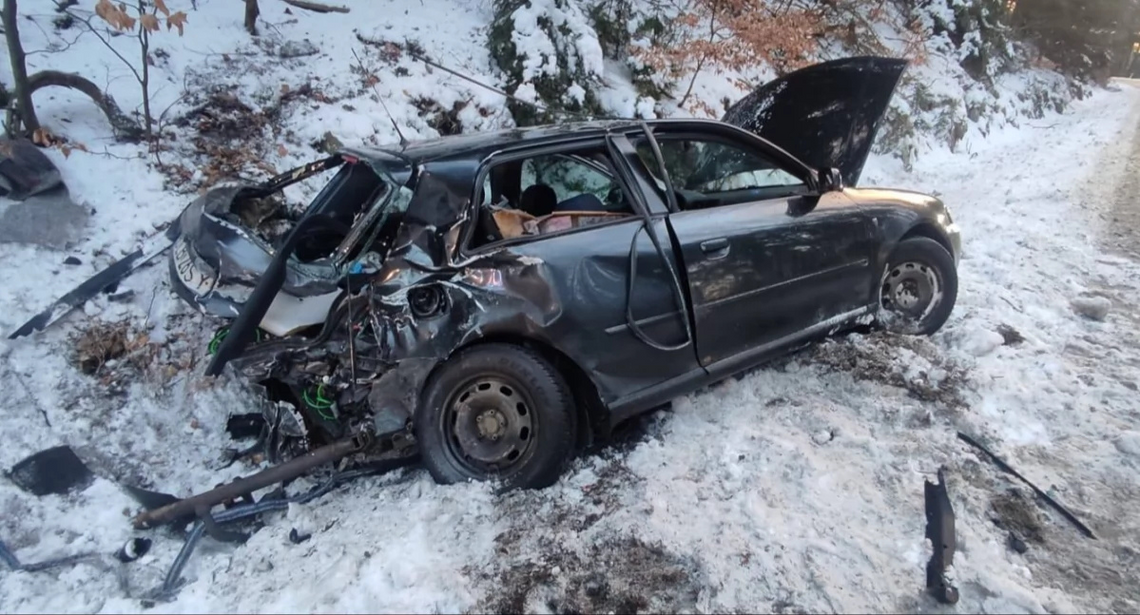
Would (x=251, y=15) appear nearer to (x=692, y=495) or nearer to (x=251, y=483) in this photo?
(x=251, y=483)

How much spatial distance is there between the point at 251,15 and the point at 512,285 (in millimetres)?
5678

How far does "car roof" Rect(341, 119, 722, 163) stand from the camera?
3.52 meters

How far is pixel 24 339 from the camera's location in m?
4.15

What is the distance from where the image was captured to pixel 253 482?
3318 mm

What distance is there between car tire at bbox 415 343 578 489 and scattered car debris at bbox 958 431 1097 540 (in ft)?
6.63

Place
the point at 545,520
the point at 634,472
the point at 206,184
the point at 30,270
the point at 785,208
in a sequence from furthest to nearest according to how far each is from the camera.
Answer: the point at 206,184 < the point at 30,270 < the point at 785,208 < the point at 634,472 < the point at 545,520

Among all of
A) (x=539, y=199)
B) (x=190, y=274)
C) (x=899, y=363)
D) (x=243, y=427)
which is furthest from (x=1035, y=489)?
(x=190, y=274)

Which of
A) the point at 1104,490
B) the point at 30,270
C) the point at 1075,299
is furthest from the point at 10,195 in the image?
the point at 1075,299

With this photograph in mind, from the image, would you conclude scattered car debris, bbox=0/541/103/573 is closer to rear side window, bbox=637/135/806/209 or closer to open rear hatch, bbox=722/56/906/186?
rear side window, bbox=637/135/806/209

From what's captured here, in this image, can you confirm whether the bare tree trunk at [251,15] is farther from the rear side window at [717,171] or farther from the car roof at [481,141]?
the rear side window at [717,171]

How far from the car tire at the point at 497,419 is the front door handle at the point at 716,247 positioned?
1028 millimetres

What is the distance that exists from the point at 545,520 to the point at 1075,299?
467 centimetres

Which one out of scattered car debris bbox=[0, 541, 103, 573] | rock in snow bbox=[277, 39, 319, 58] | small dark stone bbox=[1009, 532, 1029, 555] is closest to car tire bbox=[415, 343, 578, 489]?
scattered car debris bbox=[0, 541, 103, 573]

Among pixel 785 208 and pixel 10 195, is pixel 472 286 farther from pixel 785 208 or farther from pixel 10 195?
pixel 10 195
